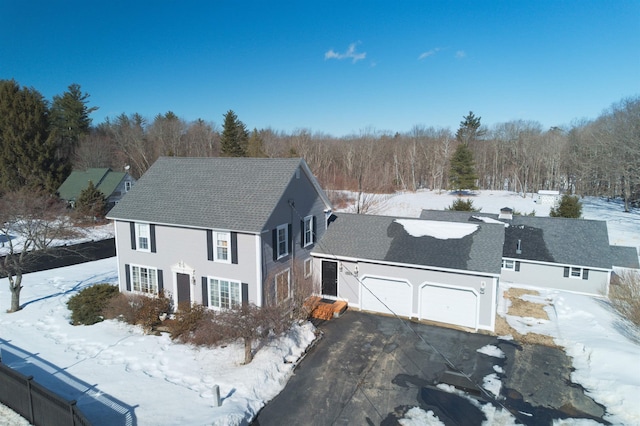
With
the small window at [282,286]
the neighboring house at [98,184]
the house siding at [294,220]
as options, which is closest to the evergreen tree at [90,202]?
the neighboring house at [98,184]

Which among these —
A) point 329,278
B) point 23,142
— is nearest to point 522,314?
point 329,278

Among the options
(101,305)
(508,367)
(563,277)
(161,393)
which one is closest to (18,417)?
(161,393)

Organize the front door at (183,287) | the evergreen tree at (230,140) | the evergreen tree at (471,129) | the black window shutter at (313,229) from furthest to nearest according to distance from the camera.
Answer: the evergreen tree at (471,129)
the evergreen tree at (230,140)
the black window shutter at (313,229)
the front door at (183,287)

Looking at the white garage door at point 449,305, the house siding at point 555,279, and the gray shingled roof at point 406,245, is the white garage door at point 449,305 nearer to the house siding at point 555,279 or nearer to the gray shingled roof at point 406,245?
the gray shingled roof at point 406,245

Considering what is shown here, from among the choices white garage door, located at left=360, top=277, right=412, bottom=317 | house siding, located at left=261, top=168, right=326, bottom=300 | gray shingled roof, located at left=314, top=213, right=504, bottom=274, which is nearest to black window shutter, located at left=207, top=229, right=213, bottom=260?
house siding, located at left=261, top=168, right=326, bottom=300

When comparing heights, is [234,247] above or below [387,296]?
above

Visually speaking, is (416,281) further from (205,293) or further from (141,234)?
(141,234)

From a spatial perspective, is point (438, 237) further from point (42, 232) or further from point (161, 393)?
point (42, 232)
